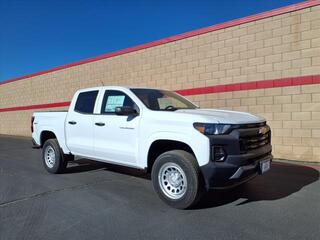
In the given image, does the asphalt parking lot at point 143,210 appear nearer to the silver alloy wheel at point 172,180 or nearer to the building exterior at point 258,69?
the silver alloy wheel at point 172,180

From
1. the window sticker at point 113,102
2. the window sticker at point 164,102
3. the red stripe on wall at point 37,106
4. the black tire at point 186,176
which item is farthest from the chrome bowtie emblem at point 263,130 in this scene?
the red stripe on wall at point 37,106

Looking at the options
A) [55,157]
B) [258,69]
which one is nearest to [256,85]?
[258,69]

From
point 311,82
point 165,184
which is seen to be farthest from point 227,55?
point 165,184

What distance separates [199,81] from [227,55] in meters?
1.37

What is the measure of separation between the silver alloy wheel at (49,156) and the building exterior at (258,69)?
5319 mm

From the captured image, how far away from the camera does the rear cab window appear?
6.92 m

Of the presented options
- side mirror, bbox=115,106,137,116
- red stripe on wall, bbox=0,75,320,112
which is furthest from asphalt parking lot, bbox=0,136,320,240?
red stripe on wall, bbox=0,75,320,112

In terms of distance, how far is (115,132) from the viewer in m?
6.10

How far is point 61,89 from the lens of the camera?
18656 millimetres

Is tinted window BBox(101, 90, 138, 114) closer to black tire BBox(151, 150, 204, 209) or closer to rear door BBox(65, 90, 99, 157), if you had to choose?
rear door BBox(65, 90, 99, 157)

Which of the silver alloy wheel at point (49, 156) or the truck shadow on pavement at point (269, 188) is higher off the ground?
the silver alloy wheel at point (49, 156)

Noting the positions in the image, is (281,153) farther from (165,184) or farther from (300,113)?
(165,184)

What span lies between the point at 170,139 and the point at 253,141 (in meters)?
1.28

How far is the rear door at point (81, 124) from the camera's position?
6.78 metres
